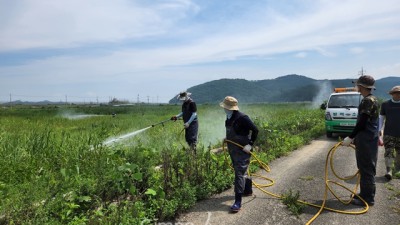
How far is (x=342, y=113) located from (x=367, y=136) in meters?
8.07

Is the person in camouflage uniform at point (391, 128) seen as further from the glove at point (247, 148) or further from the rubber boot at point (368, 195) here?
the glove at point (247, 148)

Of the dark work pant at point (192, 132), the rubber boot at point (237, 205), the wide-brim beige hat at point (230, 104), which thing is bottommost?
the rubber boot at point (237, 205)

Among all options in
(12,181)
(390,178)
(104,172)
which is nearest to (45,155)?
(12,181)

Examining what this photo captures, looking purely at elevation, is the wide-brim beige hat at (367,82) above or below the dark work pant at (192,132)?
above

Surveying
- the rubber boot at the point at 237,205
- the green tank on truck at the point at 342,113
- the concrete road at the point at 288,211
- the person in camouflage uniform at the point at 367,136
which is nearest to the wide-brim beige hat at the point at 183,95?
the concrete road at the point at 288,211

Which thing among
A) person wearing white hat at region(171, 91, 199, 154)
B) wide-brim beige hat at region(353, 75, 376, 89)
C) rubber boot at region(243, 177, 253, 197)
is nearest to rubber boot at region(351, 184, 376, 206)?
wide-brim beige hat at region(353, 75, 376, 89)

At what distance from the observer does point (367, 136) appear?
18.2ft

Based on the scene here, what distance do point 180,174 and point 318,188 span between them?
2.89 meters

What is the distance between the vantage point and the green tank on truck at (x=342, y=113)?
12.9 metres

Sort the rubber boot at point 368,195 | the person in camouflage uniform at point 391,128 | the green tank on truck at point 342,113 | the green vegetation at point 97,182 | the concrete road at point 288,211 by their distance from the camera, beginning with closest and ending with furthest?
the green vegetation at point 97,182
the concrete road at point 288,211
the rubber boot at point 368,195
the person in camouflage uniform at point 391,128
the green tank on truck at point 342,113

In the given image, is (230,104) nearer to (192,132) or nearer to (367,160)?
(367,160)

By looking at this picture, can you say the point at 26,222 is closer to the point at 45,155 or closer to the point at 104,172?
the point at 104,172

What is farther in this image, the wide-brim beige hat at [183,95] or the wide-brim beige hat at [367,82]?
the wide-brim beige hat at [183,95]

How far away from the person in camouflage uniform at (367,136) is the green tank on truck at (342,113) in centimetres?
767
